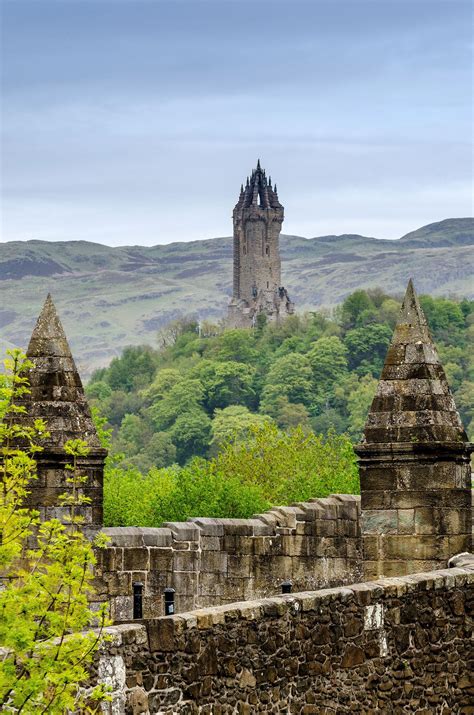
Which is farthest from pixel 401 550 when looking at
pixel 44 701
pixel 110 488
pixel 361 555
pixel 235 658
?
pixel 110 488

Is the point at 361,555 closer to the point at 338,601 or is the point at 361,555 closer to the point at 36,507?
the point at 36,507

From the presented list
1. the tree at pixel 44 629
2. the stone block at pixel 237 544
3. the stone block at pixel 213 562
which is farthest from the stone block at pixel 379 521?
the tree at pixel 44 629

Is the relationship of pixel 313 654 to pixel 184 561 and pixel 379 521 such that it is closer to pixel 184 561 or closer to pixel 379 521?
pixel 184 561

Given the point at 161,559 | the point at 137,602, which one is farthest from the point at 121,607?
the point at 161,559

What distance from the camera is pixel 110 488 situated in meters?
43.9

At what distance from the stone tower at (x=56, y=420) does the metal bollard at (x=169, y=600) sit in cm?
96

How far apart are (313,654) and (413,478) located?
4499 millimetres

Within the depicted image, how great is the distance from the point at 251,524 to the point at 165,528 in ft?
2.18

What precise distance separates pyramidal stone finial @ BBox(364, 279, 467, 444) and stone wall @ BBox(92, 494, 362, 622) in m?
0.82

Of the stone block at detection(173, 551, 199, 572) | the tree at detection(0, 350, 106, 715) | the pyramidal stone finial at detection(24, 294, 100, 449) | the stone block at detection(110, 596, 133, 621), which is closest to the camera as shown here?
the tree at detection(0, 350, 106, 715)

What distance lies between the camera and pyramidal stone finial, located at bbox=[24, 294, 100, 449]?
1641 centimetres

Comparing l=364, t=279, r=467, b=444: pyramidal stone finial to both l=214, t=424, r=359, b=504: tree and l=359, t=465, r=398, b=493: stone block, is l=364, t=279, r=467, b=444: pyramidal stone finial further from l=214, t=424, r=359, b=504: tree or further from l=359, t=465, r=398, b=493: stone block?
l=214, t=424, r=359, b=504: tree

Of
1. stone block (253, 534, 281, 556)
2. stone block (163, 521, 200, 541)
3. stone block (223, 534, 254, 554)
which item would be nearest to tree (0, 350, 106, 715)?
stone block (163, 521, 200, 541)

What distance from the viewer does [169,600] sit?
15555mm
